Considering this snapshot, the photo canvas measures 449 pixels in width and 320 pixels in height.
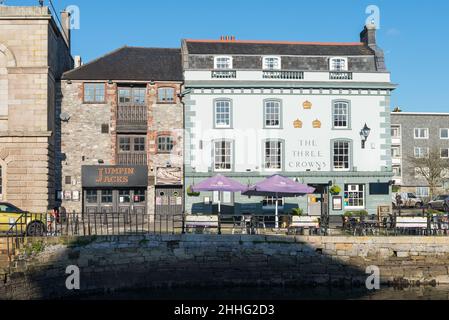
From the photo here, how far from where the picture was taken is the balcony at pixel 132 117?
29656mm

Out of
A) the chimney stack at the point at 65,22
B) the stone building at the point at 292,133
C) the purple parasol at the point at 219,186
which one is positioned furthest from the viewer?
the chimney stack at the point at 65,22

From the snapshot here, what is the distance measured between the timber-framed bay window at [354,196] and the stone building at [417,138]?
89.4ft

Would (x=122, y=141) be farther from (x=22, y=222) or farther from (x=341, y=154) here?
(x=341, y=154)

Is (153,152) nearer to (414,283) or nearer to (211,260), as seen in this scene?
(211,260)

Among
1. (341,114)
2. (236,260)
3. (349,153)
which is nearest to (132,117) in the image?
(341,114)

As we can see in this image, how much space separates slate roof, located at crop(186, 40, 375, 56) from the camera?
100 feet

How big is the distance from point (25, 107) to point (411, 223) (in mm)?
17266

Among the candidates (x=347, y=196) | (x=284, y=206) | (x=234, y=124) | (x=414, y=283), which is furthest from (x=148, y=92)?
(x=414, y=283)

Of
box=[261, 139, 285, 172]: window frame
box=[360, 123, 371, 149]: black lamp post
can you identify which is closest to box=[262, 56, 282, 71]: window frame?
box=[261, 139, 285, 172]: window frame

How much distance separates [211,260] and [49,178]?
10532mm

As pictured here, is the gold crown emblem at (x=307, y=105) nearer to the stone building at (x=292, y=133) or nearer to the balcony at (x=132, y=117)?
the stone building at (x=292, y=133)

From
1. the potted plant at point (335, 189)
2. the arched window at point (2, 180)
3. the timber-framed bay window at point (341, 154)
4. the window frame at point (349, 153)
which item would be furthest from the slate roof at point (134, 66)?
the potted plant at point (335, 189)

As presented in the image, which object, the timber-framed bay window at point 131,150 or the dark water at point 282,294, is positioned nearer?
the dark water at point 282,294
